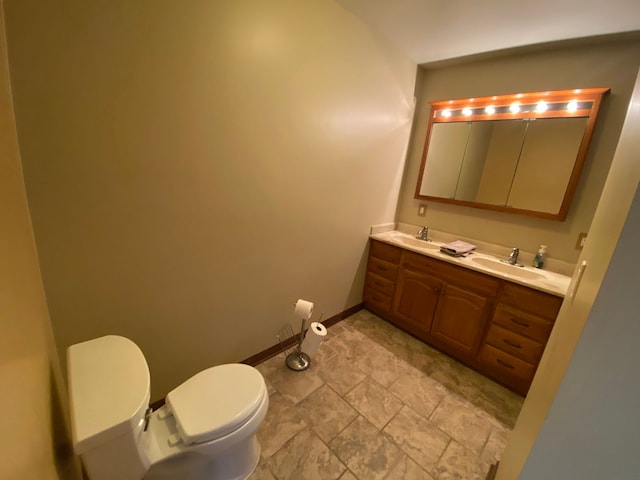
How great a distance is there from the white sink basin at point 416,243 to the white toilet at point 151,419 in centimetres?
176

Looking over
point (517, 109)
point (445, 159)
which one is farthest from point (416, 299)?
point (517, 109)

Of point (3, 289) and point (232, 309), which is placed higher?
point (3, 289)

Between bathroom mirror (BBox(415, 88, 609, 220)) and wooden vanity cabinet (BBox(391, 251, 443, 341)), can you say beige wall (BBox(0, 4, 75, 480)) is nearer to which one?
wooden vanity cabinet (BBox(391, 251, 443, 341))

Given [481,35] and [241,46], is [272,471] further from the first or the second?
[481,35]

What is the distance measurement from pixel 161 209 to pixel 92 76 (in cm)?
55

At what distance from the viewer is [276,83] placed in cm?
145

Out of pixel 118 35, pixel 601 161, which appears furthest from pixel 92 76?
pixel 601 161

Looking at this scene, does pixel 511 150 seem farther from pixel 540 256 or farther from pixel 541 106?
pixel 540 256

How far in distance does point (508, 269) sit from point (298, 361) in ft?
5.83

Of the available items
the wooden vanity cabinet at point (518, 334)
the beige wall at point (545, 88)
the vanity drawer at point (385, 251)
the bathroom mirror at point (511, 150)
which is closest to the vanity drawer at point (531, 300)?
the wooden vanity cabinet at point (518, 334)

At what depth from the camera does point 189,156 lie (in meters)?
1.25

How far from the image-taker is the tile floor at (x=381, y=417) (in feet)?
4.23

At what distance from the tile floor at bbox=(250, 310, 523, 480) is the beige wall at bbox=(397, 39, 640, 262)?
1.18 meters

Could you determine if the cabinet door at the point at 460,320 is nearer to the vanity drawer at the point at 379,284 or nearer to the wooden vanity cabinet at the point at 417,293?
the wooden vanity cabinet at the point at 417,293
